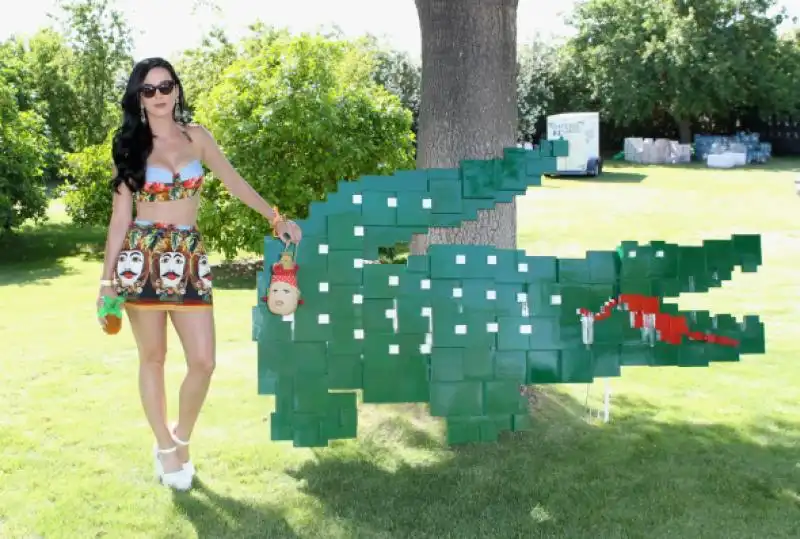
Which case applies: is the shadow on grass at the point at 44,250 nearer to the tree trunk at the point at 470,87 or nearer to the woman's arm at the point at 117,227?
the tree trunk at the point at 470,87

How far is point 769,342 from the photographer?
23.6 ft

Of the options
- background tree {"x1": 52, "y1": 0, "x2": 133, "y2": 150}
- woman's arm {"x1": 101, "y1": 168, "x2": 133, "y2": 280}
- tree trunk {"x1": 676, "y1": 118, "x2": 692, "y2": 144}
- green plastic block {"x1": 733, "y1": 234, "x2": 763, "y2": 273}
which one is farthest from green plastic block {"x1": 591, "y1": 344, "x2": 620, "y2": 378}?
tree trunk {"x1": 676, "y1": 118, "x2": 692, "y2": 144}

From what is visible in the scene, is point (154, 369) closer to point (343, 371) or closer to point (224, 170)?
point (343, 371)

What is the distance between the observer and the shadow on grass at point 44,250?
513 inches

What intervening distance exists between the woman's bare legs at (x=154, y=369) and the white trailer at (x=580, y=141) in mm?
23030

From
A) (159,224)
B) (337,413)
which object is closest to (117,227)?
(159,224)

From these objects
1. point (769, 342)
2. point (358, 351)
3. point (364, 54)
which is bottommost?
point (769, 342)

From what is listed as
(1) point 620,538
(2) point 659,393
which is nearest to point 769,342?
(2) point 659,393

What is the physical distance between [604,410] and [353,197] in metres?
2.14

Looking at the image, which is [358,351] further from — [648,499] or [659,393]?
[659,393]

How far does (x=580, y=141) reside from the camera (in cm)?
2758

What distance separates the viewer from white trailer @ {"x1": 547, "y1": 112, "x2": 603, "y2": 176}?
2675 centimetres

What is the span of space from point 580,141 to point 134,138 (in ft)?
82.1

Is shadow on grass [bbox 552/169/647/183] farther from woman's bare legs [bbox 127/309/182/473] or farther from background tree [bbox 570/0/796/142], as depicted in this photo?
woman's bare legs [bbox 127/309/182/473]
